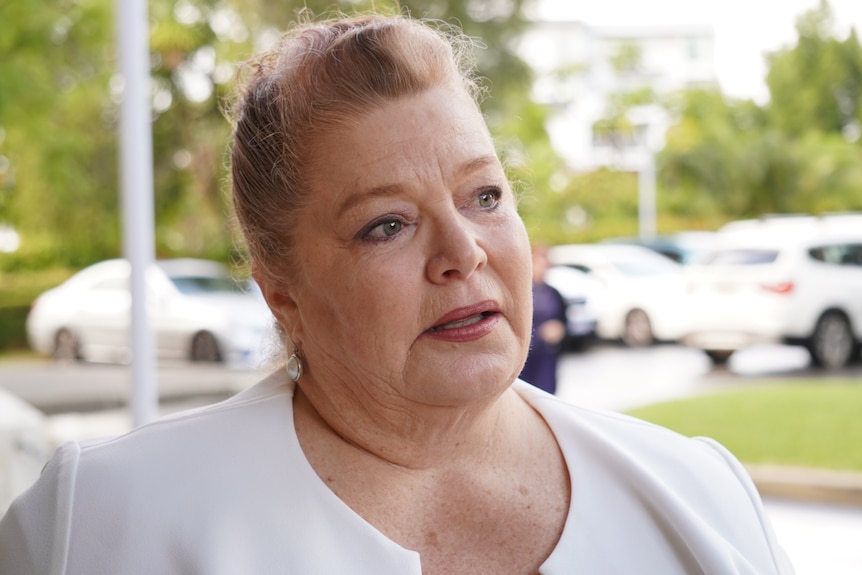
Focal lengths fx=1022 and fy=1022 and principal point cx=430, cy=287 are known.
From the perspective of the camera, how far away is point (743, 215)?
7.38 metres

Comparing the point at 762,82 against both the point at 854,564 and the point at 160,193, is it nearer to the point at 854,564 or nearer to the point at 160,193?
the point at 854,564

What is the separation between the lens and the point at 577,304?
9.80 metres

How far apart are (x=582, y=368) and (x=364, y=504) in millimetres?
8241

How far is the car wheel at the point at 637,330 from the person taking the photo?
9145 mm

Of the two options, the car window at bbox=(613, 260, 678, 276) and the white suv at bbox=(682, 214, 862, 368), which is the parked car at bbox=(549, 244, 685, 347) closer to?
the car window at bbox=(613, 260, 678, 276)

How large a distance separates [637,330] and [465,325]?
330 inches

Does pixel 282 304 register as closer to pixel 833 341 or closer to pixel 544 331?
pixel 544 331

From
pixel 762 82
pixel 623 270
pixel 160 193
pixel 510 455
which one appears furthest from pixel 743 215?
pixel 510 455

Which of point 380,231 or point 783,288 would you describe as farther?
point 783,288

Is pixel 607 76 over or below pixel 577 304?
over

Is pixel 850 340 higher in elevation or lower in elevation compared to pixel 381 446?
lower

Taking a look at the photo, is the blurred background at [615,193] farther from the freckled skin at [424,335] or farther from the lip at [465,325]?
the lip at [465,325]

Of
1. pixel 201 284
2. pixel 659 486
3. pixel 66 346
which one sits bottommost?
pixel 66 346

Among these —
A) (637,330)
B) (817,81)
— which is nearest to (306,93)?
(817,81)
